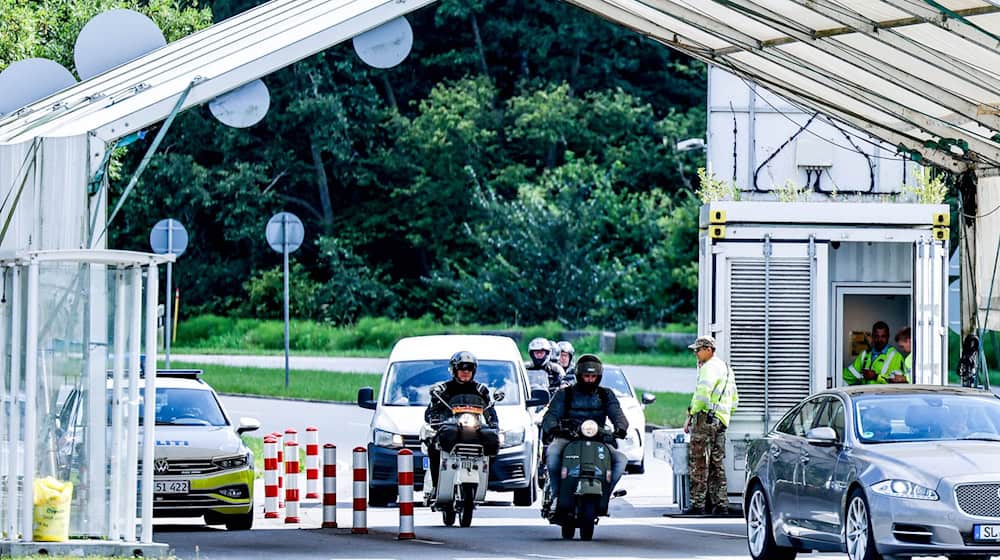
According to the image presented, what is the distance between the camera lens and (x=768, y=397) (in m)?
20.0

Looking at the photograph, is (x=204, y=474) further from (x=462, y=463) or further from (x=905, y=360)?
(x=905, y=360)

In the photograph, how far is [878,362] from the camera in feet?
67.6

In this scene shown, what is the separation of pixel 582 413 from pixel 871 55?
4.08 metres

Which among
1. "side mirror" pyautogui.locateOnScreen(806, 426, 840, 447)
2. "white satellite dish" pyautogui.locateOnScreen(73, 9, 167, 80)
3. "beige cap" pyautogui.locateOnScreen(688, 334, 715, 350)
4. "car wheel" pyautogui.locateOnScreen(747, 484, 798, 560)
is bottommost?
"car wheel" pyautogui.locateOnScreen(747, 484, 798, 560)

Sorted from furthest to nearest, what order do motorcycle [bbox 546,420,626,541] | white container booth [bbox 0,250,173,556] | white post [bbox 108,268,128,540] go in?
motorcycle [bbox 546,420,626,541] < white post [bbox 108,268,128,540] < white container booth [bbox 0,250,173,556]

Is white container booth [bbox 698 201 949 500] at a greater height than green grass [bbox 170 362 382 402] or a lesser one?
greater

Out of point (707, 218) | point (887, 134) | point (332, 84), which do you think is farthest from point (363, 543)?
point (332, 84)

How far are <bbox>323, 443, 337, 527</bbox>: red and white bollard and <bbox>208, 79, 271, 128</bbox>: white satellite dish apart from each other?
12.1 feet

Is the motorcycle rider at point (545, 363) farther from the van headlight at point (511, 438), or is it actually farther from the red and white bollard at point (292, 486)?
the red and white bollard at point (292, 486)

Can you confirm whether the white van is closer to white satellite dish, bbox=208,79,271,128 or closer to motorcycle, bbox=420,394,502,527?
motorcycle, bbox=420,394,502,527

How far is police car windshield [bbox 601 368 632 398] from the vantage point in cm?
2645

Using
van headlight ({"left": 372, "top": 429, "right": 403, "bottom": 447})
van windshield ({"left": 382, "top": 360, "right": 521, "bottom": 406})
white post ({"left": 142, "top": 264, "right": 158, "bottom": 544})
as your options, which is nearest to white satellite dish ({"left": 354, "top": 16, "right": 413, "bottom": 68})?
white post ({"left": 142, "top": 264, "right": 158, "bottom": 544})

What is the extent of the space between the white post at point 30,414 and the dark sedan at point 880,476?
5791 millimetres

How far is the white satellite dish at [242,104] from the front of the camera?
15883mm
